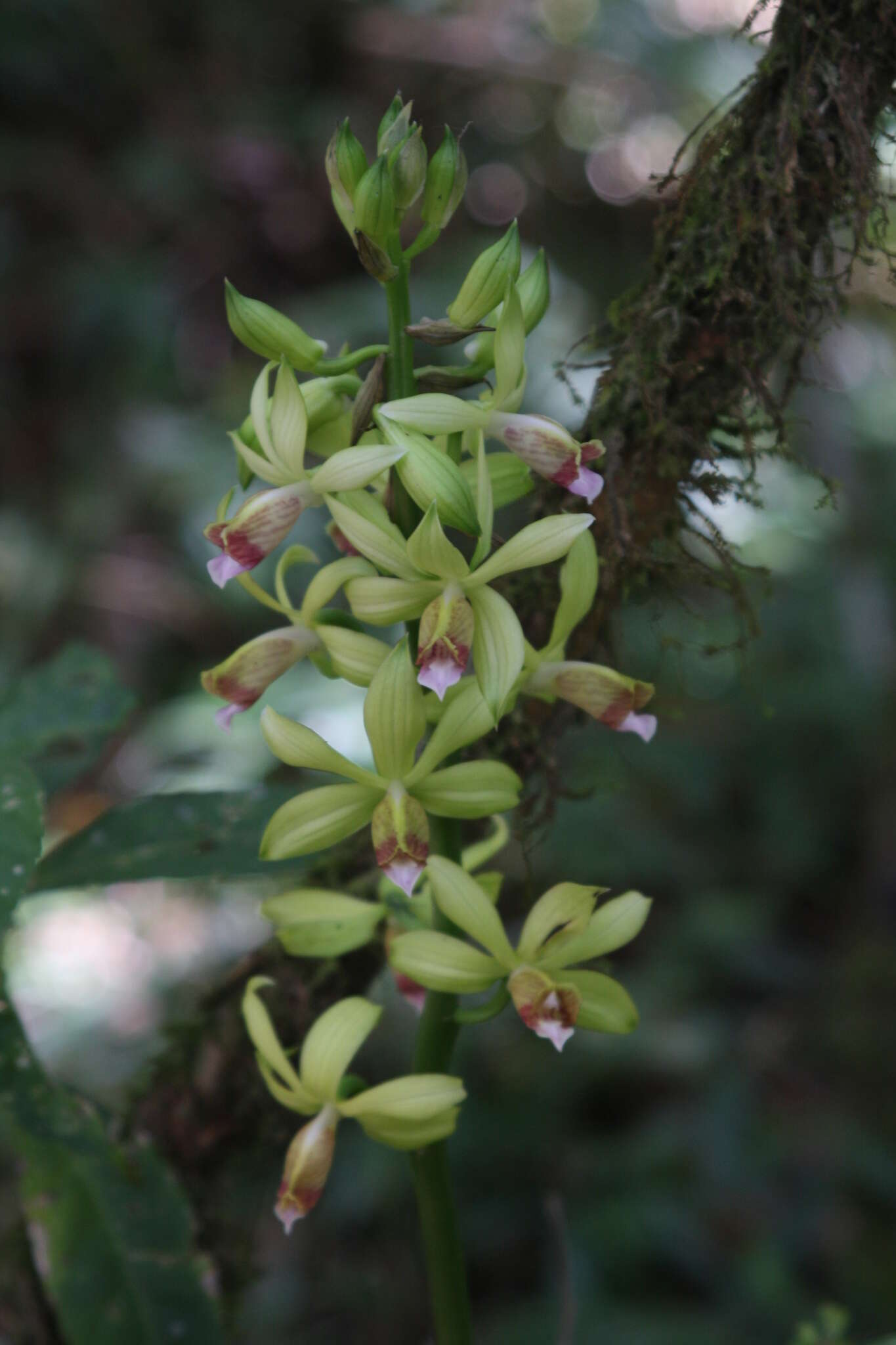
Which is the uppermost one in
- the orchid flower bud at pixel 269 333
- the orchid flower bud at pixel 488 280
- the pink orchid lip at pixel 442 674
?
the orchid flower bud at pixel 488 280

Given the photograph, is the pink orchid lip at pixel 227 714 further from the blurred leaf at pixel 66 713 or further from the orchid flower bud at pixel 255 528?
the blurred leaf at pixel 66 713

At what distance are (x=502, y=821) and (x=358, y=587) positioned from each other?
0.50 meters

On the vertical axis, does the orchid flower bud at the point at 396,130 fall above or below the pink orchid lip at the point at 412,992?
above

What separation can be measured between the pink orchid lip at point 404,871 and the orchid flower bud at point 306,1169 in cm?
29

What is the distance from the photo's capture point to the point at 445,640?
1.01m

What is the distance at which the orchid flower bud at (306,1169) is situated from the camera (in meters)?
1.10

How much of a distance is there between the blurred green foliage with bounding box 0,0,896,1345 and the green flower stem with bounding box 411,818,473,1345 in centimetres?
25

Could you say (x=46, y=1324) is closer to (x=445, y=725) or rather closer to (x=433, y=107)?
(x=445, y=725)

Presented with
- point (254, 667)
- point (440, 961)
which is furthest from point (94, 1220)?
point (254, 667)

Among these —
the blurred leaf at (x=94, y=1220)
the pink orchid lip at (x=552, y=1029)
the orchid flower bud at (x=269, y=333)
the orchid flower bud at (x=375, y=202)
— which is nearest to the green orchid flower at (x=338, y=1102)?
the pink orchid lip at (x=552, y=1029)

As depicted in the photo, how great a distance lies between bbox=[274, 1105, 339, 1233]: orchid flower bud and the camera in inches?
43.4

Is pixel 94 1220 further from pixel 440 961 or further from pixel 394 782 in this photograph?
pixel 394 782

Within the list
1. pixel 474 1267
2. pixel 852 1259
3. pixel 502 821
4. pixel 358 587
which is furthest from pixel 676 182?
pixel 474 1267

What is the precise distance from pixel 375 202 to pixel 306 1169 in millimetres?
983
